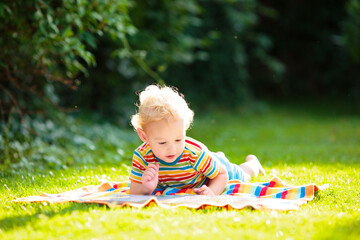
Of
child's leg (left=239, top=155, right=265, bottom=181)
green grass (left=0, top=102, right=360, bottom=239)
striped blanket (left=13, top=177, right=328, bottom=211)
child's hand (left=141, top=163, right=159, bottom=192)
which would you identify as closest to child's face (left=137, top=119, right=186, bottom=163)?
child's hand (left=141, top=163, right=159, bottom=192)

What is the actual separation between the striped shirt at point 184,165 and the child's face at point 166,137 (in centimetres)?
13

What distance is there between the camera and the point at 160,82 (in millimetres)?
6055

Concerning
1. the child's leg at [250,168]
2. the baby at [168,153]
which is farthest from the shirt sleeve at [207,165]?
the child's leg at [250,168]

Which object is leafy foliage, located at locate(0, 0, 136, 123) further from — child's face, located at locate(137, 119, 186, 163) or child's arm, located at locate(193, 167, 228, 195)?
child's arm, located at locate(193, 167, 228, 195)

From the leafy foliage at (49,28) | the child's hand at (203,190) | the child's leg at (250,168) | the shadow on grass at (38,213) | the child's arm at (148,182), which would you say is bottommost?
the shadow on grass at (38,213)

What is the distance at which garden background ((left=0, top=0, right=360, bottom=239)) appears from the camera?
2.53 m

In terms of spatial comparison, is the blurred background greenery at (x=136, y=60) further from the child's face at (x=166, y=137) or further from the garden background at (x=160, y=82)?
the child's face at (x=166, y=137)

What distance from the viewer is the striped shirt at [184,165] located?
3.20 meters

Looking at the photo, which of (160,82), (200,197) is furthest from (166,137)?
(160,82)

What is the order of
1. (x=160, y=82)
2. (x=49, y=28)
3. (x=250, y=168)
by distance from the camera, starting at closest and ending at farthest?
(x=250, y=168) < (x=49, y=28) < (x=160, y=82)

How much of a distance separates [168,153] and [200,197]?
0.37 m

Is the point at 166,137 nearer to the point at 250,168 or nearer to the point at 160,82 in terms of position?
the point at 250,168

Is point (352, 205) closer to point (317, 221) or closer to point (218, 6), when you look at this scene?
point (317, 221)

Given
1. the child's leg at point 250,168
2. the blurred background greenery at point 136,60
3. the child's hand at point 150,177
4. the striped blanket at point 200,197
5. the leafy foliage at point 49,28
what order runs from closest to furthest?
the striped blanket at point 200,197 < the child's hand at point 150,177 < the child's leg at point 250,168 < the leafy foliage at point 49,28 < the blurred background greenery at point 136,60
